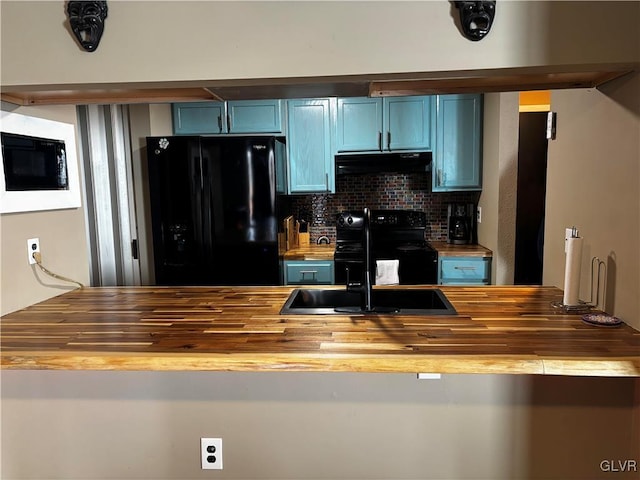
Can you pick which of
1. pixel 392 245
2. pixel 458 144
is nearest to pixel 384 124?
pixel 458 144

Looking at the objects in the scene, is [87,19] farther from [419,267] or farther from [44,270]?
[419,267]

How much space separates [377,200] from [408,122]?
773 mm

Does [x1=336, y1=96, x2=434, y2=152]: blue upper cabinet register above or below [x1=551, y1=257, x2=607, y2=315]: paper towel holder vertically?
above

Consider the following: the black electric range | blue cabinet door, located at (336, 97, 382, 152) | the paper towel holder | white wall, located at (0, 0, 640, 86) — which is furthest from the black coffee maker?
white wall, located at (0, 0, 640, 86)

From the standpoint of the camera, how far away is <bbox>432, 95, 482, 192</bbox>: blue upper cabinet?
353 centimetres

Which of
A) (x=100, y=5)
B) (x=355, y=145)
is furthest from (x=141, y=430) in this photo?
(x=355, y=145)

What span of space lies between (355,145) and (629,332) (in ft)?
8.42

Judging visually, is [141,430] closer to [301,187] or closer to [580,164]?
[580,164]

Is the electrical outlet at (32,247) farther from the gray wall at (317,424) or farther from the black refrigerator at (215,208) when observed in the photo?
the black refrigerator at (215,208)

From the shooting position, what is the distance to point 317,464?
68.6 inches

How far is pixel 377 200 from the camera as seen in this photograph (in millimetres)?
4051

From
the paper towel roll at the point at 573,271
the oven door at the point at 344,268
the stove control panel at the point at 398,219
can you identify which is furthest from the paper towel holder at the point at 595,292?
the stove control panel at the point at 398,219

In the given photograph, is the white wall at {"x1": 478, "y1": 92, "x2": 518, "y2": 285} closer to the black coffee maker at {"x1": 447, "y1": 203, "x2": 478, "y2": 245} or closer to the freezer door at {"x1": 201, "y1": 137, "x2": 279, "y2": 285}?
the black coffee maker at {"x1": 447, "y1": 203, "x2": 478, "y2": 245}

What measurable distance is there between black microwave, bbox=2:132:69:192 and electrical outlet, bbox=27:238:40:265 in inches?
8.5
